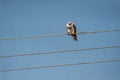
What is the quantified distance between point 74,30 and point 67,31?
176 mm

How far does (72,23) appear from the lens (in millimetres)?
8078

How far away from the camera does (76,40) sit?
7.80m

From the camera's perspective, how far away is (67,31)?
307 inches

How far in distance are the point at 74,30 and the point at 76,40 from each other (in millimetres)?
254

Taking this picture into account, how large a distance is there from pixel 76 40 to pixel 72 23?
0.52m

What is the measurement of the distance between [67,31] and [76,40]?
0.32m

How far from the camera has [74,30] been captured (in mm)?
7793

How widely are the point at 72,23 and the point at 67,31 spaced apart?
0.38 metres

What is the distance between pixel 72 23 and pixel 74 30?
344mm
